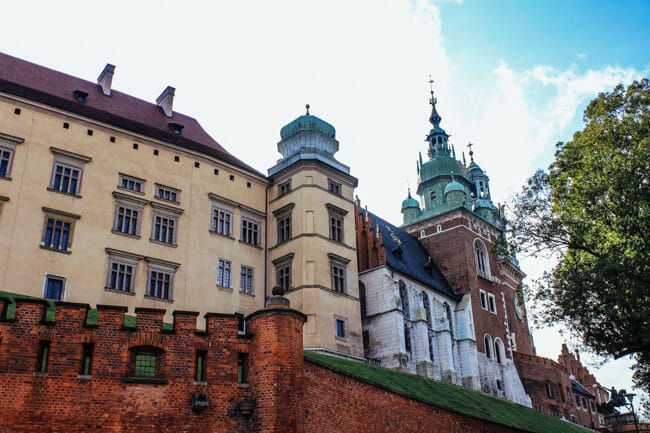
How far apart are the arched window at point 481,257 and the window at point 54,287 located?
33364 mm

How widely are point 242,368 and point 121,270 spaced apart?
49.3 feet

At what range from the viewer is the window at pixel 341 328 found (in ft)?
115

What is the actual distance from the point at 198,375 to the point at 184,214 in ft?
59.1

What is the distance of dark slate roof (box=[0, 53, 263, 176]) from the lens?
3098cm

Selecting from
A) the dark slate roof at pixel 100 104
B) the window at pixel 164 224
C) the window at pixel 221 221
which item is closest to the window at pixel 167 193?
the window at pixel 164 224

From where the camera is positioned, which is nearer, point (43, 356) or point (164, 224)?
point (43, 356)

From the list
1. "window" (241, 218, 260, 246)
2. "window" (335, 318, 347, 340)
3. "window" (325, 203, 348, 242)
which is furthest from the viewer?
"window" (325, 203, 348, 242)

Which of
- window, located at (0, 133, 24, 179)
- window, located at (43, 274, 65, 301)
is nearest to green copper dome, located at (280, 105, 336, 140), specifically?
→ window, located at (0, 133, 24, 179)

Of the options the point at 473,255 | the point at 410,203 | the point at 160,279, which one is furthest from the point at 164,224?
the point at 410,203

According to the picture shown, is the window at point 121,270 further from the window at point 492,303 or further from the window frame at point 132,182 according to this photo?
the window at point 492,303

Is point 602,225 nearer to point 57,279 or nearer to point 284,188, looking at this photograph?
point 284,188

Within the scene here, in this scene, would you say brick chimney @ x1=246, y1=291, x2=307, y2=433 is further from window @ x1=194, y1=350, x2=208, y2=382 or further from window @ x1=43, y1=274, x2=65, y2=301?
window @ x1=43, y1=274, x2=65, y2=301

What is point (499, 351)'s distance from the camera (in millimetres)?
50000

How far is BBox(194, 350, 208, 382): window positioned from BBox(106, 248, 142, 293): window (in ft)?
46.9
